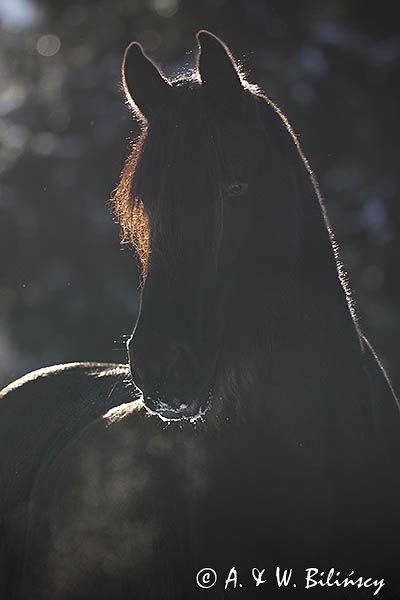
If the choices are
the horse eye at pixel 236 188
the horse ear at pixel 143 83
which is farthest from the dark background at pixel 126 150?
the horse eye at pixel 236 188

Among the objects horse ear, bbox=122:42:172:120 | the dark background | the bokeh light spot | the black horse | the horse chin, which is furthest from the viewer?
the bokeh light spot

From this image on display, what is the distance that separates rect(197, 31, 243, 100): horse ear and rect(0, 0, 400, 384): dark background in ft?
37.2

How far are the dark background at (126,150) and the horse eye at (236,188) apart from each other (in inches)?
449

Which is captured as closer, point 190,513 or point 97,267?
point 190,513

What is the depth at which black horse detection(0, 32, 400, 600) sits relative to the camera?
2820 millimetres

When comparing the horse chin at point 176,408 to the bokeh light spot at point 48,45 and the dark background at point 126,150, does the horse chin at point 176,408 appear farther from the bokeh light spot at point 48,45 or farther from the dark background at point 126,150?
the bokeh light spot at point 48,45

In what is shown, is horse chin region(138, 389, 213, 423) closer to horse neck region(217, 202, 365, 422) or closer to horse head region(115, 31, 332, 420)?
horse head region(115, 31, 332, 420)

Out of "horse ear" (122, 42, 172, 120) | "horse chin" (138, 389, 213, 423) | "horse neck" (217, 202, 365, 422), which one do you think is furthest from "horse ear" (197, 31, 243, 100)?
"horse chin" (138, 389, 213, 423)

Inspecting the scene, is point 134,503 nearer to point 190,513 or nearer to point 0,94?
point 190,513

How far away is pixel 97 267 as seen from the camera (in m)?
15.5

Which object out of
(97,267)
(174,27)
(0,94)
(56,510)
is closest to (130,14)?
(174,27)

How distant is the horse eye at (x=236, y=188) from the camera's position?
288 centimetres

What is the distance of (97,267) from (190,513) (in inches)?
496

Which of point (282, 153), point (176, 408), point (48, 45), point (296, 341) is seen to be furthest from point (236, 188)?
point (48, 45)
